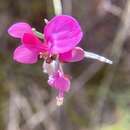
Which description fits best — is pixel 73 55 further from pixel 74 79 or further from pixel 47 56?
pixel 74 79

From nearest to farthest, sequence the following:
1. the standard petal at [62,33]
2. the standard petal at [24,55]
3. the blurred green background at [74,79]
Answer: the standard petal at [62,33]
the standard petal at [24,55]
the blurred green background at [74,79]

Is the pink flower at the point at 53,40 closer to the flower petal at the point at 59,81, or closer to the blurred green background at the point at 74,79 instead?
the flower petal at the point at 59,81

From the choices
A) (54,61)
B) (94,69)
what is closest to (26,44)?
(54,61)

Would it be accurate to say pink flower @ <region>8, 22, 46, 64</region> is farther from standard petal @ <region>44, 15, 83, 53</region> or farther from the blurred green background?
the blurred green background

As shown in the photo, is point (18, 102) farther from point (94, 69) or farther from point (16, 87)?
point (94, 69)

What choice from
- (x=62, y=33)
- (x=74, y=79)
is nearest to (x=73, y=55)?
(x=62, y=33)

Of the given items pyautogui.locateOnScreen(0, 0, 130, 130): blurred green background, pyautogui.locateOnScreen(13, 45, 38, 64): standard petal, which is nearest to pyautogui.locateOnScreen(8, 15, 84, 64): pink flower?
pyautogui.locateOnScreen(13, 45, 38, 64): standard petal

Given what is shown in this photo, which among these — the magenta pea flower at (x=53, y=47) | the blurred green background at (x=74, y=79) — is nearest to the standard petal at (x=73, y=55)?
the magenta pea flower at (x=53, y=47)

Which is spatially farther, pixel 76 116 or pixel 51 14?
pixel 76 116
